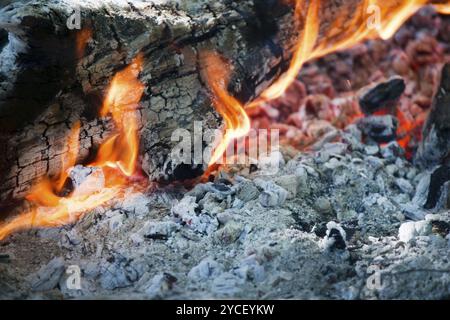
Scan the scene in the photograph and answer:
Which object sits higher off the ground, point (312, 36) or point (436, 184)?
point (312, 36)

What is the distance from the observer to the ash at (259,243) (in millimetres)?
2887

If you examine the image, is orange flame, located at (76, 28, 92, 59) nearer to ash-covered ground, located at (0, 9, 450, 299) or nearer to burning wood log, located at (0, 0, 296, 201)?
burning wood log, located at (0, 0, 296, 201)

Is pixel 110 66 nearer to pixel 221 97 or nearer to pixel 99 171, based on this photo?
pixel 99 171

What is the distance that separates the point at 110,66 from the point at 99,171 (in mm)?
810

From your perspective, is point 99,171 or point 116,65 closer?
point 116,65

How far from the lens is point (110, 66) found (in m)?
3.45

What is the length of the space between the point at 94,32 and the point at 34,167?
3.39 feet

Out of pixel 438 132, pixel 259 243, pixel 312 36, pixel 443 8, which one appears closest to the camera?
pixel 259 243

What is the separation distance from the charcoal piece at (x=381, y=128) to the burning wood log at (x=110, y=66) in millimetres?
1120

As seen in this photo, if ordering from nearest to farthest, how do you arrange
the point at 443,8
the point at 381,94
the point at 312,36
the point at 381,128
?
the point at 312,36
the point at 381,128
the point at 381,94
the point at 443,8

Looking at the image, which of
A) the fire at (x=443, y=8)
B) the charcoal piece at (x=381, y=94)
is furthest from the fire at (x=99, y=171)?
the fire at (x=443, y=8)

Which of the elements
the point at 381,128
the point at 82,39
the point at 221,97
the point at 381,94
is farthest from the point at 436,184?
the point at 82,39

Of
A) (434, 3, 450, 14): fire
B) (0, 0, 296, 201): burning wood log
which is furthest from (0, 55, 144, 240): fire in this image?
(434, 3, 450, 14): fire

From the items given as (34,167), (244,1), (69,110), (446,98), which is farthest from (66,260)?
(446,98)
